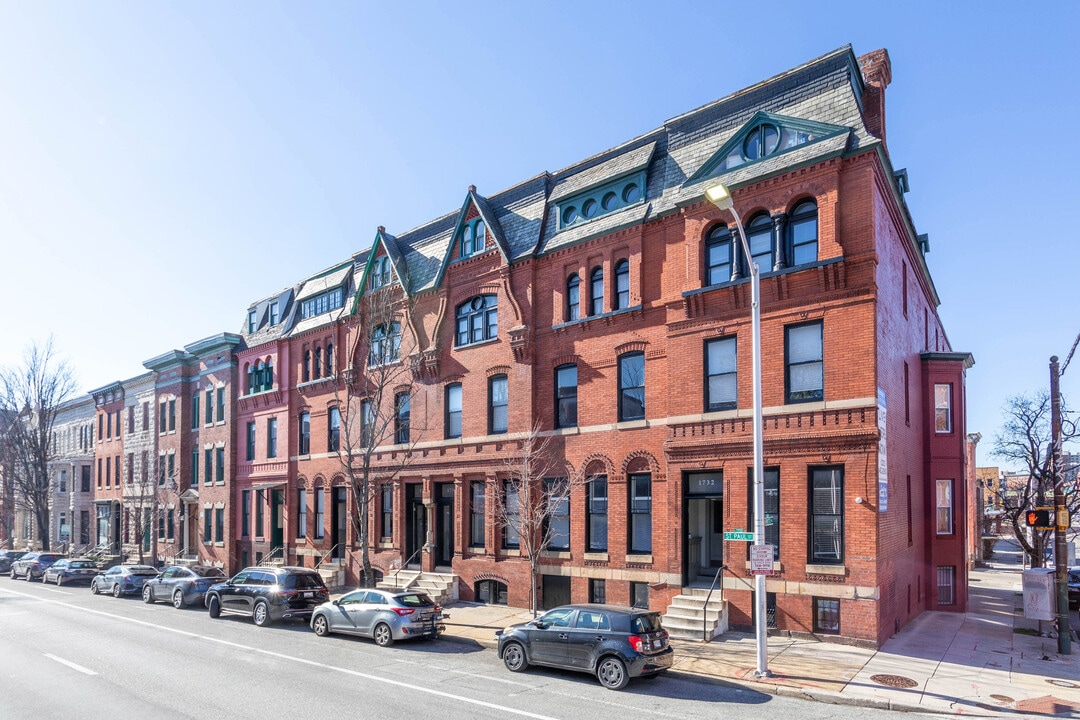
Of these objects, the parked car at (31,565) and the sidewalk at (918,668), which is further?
the parked car at (31,565)

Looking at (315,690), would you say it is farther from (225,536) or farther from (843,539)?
(225,536)

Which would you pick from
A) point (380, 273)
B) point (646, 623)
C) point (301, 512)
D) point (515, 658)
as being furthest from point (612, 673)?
point (301, 512)

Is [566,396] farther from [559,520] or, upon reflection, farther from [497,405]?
[559,520]

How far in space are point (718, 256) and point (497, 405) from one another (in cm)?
985

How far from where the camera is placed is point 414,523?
29516 mm

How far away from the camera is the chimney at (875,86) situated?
1994 centimetres

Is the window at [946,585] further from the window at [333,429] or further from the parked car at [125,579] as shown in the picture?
the parked car at [125,579]

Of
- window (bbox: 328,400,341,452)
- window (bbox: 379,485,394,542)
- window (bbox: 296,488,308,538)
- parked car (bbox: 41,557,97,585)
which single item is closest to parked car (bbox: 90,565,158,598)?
window (bbox: 296,488,308,538)

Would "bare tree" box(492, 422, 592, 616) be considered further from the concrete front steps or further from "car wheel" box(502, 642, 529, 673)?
"car wheel" box(502, 642, 529, 673)

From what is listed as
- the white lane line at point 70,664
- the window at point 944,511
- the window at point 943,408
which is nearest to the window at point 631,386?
the window at point 943,408

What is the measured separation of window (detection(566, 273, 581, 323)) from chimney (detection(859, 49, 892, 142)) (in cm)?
980

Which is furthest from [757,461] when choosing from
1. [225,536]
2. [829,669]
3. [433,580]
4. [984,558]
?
[984,558]

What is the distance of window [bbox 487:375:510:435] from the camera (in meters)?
26.2

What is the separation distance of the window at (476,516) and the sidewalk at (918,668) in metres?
5.06
